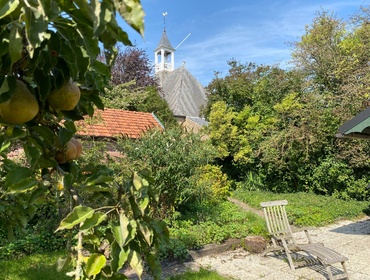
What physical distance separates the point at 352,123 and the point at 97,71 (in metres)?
4.89

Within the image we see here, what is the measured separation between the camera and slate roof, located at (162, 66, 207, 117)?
26.5m

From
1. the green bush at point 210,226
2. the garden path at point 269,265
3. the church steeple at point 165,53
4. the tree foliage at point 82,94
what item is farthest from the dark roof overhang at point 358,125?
the church steeple at point 165,53

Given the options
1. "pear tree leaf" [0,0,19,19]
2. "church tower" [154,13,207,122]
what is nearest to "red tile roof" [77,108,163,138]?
"pear tree leaf" [0,0,19,19]

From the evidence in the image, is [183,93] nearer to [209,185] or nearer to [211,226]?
[209,185]

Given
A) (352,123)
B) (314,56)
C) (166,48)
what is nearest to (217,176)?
(314,56)

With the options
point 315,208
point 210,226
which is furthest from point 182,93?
point 210,226

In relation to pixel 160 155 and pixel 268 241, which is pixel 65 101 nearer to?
pixel 160 155

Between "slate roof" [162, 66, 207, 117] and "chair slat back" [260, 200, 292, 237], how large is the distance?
766 inches

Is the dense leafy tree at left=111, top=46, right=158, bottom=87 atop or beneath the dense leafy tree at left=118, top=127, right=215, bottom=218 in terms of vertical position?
atop

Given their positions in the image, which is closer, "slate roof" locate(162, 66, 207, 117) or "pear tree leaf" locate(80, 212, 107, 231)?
"pear tree leaf" locate(80, 212, 107, 231)

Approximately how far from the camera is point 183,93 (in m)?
28.2

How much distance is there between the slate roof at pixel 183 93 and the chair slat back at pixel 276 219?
63.8 feet

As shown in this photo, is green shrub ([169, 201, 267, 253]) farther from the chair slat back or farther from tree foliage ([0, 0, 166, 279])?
tree foliage ([0, 0, 166, 279])

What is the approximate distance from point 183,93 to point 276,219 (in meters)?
22.9
